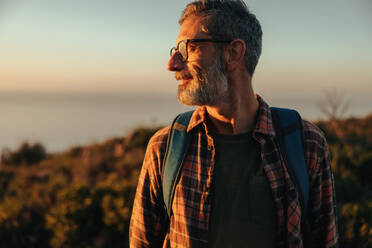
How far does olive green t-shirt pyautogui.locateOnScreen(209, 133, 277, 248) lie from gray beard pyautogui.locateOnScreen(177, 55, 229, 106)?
371 millimetres

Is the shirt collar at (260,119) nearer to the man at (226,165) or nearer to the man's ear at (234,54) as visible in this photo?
the man at (226,165)

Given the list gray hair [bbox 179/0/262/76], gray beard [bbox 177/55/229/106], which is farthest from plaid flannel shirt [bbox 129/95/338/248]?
gray hair [bbox 179/0/262/76]

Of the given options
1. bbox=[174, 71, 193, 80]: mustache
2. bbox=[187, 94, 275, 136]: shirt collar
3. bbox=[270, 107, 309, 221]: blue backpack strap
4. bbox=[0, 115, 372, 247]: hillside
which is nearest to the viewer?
bbox=[270, 107, 309, 221]: blue backpack strap

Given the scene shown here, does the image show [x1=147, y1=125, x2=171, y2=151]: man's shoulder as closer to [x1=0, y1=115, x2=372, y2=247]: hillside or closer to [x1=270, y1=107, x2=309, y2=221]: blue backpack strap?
[x1=270, y1=107, x2=309, y2=221]: blue backpack strap

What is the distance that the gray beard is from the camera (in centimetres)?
196

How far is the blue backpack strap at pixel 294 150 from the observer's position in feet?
5.99

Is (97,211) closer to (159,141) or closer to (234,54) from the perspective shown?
(159,141)

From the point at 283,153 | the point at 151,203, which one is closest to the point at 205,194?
the point at 151,203

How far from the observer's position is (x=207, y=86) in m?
1.95

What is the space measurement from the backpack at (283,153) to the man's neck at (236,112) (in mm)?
158

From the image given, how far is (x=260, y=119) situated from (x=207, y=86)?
15.4 inches

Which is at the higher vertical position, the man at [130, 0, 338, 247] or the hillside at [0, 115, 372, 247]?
the man at [130, 0, 338, 247]

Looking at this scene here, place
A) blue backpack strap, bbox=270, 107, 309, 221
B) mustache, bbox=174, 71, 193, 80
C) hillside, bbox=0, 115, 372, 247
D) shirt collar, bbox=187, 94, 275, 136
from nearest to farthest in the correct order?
Result: blue backpack strap, bbox=270, 107, 309, 221, shirt collar, bbox=187, 94, 275, 136, mustache, bbox=174, 71, 193, 80, hillside, bbox=0, 115, 372, 247

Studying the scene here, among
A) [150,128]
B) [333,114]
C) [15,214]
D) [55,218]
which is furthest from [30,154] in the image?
[333,114]
